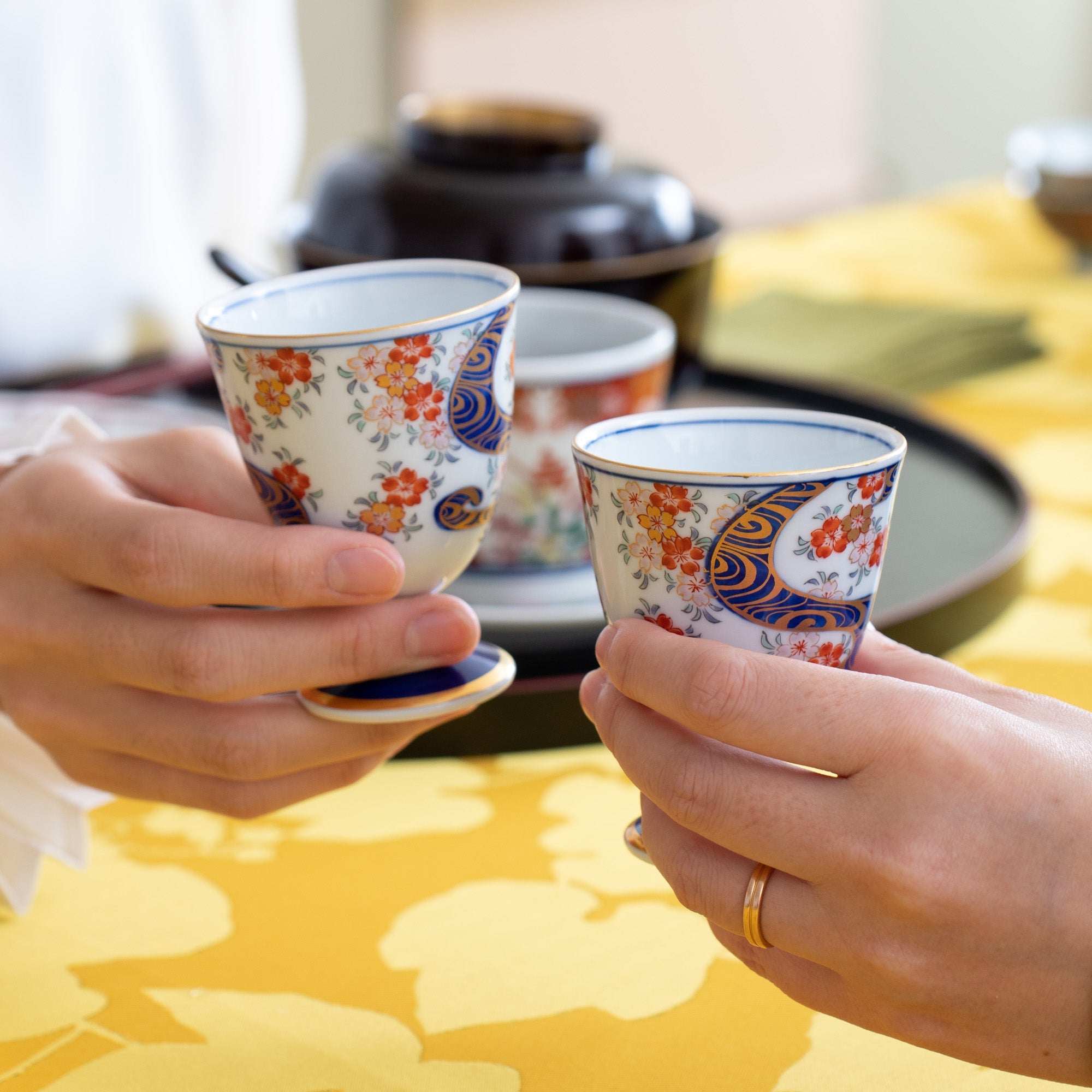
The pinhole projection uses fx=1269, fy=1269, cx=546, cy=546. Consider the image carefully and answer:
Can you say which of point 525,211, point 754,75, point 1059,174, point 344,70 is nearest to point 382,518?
point 525,211

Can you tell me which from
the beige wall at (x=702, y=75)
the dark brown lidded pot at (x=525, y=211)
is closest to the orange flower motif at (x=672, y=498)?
the dark brown lidded pot at (x=525, y=211)

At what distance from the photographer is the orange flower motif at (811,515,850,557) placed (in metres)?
0.35

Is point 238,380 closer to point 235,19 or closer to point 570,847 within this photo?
point 570,847

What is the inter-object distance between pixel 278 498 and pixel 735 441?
155 millimetres

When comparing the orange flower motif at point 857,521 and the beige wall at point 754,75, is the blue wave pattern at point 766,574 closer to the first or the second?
the orange flower motif at point 857,521

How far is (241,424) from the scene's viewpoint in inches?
16.6

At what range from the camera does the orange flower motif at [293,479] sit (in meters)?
0.42

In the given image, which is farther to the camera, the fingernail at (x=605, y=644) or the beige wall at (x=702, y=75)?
the beige wall at (x=702, y=75)

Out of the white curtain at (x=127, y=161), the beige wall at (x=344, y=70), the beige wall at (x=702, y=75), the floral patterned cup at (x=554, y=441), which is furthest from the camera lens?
the beige wall at (x=702, y=75)

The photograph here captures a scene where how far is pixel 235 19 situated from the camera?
119 centimetres

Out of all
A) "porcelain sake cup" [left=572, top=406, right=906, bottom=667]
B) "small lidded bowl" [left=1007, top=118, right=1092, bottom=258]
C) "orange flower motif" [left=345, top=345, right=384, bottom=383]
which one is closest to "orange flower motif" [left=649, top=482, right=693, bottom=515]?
"porcelain sake cup" [left=572, top=406, right=906, bottom=667]

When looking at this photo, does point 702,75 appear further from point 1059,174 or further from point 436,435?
point 436,435

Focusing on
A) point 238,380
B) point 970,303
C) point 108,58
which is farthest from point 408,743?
point 970,303

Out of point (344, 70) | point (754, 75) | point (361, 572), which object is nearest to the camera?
point (361, 572)
